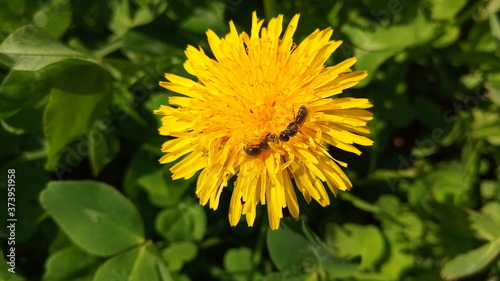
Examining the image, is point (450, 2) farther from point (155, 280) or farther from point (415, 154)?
point (155, 280)

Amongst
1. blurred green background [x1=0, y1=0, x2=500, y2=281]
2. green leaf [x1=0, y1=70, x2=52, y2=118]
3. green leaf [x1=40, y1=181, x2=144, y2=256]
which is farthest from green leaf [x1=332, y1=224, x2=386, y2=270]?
green leaf [x1=0, y1=70, x2=52, y2=118]

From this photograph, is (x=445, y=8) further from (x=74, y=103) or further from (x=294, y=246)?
(x=74, y=103)

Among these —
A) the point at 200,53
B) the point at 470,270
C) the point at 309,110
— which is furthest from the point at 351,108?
the point at 470,270

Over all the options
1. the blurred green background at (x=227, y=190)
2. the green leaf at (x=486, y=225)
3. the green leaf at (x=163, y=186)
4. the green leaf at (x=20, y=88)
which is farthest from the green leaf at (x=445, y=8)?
the green leaf at (x=20, y=88)

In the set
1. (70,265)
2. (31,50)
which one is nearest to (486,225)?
(70,265)

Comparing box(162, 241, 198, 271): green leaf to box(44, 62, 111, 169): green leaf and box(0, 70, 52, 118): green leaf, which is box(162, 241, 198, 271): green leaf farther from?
box(0, 70, 52, 118): green leaf

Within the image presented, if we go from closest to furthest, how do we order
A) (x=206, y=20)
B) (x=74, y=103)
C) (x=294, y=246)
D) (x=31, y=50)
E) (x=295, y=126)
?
1. (x=295, y=126)
2. (x=31, y=50)
3. (x=294, y=246)
4. (x=74, y=103)
5. (x=206, y=20)
